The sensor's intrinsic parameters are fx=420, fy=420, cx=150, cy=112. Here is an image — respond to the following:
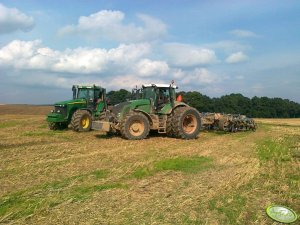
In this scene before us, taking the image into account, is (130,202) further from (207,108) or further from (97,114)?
(207,108)

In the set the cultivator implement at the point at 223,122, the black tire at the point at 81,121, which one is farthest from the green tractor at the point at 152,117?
the cultivator implement at the point at 223,122

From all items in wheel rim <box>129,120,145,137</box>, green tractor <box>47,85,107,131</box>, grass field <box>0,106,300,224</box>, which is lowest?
grass field <box>0,106,300,224</box>

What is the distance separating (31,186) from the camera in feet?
24.6

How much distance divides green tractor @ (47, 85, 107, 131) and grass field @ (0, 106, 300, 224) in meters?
5.23

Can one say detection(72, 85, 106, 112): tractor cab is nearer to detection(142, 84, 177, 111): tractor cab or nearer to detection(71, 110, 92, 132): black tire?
detection(71, 110, 92, 132): black tire

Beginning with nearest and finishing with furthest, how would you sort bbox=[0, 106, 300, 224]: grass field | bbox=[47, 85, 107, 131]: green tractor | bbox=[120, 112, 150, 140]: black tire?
1. bbox=[0, 106, 300, 224]: grass field
2. bbox=[120, 112, 150, 140]: black tire
3. bbox=[47, 85, 107, 131]: green tractor

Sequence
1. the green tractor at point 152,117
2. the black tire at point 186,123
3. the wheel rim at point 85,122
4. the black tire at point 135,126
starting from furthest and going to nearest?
the wheel rim at point 85,122
the black tire at point 186,123
the green tractor at point 152,117
the black tire at point 135,126

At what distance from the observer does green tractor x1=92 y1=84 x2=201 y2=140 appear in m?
15.8

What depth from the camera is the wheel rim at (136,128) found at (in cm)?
1584

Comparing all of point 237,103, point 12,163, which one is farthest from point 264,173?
point 237,103

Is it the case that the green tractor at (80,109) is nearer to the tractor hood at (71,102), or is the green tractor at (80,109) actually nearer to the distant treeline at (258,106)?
the tractor hood at (71,102)

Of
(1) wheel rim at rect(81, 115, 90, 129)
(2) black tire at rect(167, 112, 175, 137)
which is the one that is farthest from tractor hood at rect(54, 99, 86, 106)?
(2) black tire at rect(167, 112, 175, 137)

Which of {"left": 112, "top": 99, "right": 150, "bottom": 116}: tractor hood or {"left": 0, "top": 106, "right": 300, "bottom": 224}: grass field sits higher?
{"left": 112, "top": 99, "right": 150, "bottom": 116}: tractor hood

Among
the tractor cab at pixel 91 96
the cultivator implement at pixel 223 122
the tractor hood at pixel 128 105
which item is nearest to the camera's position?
the tractor hood at pixel 128 105
